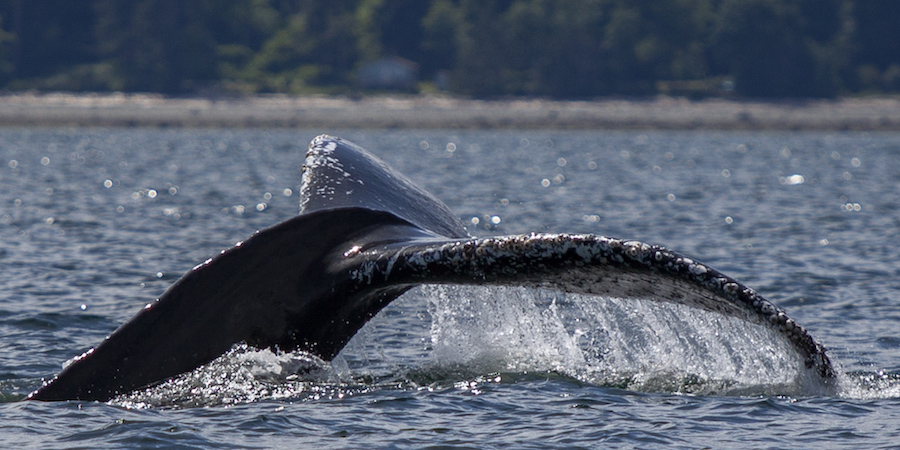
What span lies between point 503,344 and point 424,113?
292 ft

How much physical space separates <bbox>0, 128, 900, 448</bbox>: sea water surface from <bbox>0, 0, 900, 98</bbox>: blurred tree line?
74.5m

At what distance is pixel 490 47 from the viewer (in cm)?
10919

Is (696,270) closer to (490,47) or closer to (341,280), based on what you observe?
(341,280)

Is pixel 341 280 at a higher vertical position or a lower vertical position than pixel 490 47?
lower

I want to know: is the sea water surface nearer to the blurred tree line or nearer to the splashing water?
the splashing water

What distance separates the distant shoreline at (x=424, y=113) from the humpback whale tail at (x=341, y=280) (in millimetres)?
88616

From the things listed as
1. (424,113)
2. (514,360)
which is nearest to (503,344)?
(514,360)

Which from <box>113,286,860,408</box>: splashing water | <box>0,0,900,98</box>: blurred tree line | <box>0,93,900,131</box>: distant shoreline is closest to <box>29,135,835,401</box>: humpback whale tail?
<box>113,286,860,408</box>: splashing water

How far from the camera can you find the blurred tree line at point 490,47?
10631 centimetres

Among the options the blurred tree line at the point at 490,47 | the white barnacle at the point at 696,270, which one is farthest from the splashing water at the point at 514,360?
the blurred tree line at the point at 490,47

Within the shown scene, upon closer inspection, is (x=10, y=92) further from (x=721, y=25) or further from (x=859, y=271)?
(x=859, y=271)

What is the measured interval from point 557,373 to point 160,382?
371 cm

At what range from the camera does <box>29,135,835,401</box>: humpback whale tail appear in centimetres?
582

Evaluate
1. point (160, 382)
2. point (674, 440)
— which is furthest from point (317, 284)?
point (674, 440)
